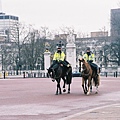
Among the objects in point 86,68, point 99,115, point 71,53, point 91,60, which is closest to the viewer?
point 99,115

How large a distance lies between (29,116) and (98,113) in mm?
1993

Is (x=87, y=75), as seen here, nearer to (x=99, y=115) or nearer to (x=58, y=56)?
(x=58, y=56)

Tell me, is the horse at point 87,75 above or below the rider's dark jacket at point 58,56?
below

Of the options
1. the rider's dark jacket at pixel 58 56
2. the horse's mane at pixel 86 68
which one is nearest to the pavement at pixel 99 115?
the horse's mane at pixel 86 68

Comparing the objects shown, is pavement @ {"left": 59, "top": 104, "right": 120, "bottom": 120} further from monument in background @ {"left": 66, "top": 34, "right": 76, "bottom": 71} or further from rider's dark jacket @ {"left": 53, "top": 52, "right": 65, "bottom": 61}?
monument in background @ {"left": 66, "top": 34, "right": 76, "bottom": 71}

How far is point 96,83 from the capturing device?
2384 cm

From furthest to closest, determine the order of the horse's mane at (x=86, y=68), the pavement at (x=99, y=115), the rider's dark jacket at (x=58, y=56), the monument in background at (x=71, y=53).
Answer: the monument in background at (x=71, y=53) < the rider's dark jacket at (x=58, y=56) < the horse's mane at (x=86, y=68) < the pavement at (x=99, y=115)

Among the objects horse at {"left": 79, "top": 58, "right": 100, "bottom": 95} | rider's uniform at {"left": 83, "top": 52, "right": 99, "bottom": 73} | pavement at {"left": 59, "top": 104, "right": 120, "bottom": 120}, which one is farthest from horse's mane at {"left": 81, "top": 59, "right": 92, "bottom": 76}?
pavement at {"left": 59, "top": 104, "right": 120, "bottom": 120}

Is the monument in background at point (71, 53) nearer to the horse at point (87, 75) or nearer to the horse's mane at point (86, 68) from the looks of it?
the horse at point (87, 75)

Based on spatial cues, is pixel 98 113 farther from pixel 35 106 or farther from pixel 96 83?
pixel 96 83

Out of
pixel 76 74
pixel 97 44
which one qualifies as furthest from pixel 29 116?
pixel 97 44

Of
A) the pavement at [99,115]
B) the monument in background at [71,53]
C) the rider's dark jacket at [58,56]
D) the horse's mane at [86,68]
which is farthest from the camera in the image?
the monument in background at [71,53]

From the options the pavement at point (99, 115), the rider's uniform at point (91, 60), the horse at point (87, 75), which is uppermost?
the rider's uniform at point (91, 60)

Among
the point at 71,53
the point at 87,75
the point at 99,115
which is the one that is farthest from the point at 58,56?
the point at 71,53
